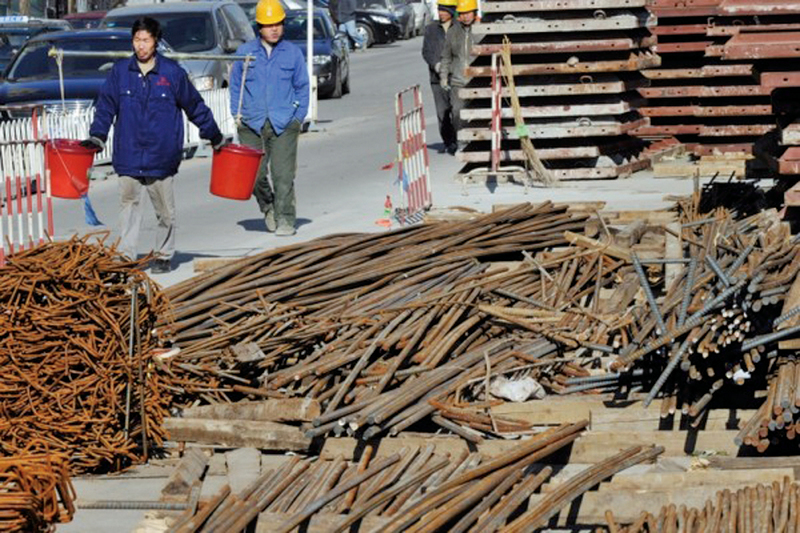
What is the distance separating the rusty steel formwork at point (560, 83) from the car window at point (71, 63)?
5.47 metres

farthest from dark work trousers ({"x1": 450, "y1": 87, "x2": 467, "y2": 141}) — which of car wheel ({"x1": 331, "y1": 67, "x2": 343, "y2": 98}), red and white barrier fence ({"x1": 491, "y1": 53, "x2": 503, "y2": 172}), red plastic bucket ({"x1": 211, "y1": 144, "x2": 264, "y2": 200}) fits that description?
car wheel ({"x1": 331, "y1": 67, "x2": 343, "y2": 98})

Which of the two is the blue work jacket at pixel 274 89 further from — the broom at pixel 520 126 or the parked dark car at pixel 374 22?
the parked dark car at pixel 374 22

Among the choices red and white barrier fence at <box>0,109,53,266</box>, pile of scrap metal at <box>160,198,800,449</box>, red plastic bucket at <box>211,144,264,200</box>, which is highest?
pile of scrap metal at <box>160,198,800,449</box>

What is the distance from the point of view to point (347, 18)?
4738cm

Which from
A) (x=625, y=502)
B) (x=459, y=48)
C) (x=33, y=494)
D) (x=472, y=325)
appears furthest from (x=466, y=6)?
(x=33, y=494)

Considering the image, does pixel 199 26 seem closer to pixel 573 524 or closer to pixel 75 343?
pixel 75 343

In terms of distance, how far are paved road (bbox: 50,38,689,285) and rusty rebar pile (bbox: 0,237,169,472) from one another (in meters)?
4.19

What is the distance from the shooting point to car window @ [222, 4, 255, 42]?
25.0 m

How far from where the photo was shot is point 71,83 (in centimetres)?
2102

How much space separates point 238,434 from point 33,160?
7180 mm

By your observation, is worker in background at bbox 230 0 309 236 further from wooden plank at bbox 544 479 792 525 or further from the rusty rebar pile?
wooden plank at bbox 544 479 792 525

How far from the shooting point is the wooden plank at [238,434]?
7.72m

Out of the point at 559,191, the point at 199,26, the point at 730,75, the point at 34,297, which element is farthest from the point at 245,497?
the point at 199,26

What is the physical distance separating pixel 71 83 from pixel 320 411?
45.6 feet
